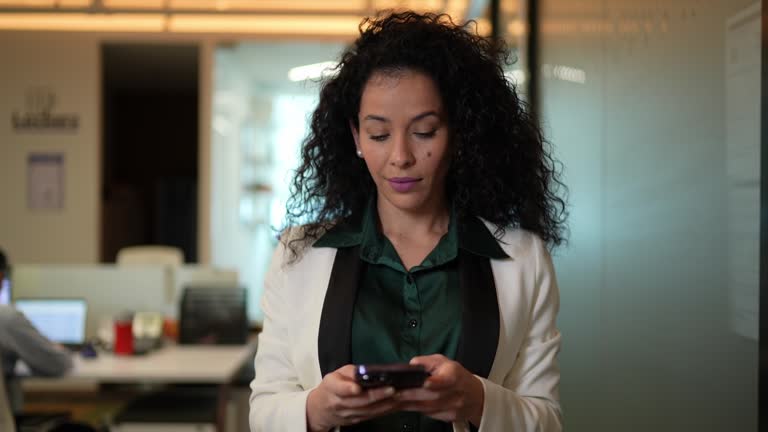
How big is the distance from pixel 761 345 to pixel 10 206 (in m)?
7.04

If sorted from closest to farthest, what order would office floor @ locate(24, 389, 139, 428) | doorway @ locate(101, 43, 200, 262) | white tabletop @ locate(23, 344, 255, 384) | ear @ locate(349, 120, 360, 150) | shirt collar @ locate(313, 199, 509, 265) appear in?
shirt collar @ locate(313, 199, 509, 265) → ear @ locate(349, 120, 360, 150) → white tabletop @ locate(23, 344, 255, 384) → office floor @ locate(24, 389, 139, 428) → doorway @ locate(101, 43, 200, 262)

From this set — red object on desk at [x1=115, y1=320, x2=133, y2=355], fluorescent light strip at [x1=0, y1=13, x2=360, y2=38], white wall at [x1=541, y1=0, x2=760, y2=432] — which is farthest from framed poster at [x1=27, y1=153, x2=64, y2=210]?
white wall at [x1=541, y1=0, x2=760, y2=432]

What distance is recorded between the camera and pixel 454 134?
1455 mm

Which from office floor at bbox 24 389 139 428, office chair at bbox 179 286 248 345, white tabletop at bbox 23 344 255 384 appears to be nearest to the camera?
white tabletop at bbox 23 344 255 384

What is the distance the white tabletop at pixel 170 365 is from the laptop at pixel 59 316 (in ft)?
1.25

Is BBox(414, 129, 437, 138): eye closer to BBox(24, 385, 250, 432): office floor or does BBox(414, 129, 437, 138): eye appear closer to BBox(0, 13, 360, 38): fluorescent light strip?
BBox(24, 385, 250, 432): office floor

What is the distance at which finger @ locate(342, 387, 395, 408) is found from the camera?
1.15 meters

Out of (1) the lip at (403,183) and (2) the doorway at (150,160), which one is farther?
(2) the doorway at (150,160)

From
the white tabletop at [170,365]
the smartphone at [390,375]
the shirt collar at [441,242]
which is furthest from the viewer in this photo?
the white tabletop at [170,365]

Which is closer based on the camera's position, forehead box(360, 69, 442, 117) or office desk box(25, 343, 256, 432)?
forehead box(360, 69, 442, 117)

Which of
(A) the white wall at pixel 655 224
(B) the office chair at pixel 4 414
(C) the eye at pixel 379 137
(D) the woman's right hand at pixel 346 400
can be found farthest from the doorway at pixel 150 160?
(D) the woman's right hand at pixel 346 400

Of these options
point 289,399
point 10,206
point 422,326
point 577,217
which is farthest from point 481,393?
point 10,206

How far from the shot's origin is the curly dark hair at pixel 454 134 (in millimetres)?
1438

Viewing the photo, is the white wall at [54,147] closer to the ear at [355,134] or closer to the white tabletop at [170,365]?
the white tabletop at [170,365]
